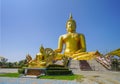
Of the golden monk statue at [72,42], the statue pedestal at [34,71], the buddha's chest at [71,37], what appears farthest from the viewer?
the buddha's chest at [71,37]

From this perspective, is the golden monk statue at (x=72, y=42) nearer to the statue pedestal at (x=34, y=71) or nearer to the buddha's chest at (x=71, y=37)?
the buddha's chest at (x=71, y=37)

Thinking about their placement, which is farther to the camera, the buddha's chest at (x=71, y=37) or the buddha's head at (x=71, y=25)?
the buddha's head at (x=71, y=25)

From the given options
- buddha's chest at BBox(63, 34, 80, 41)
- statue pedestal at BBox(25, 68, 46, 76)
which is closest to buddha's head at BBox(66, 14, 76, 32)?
buddha's chest at BBox(63, 34, 80, 41)

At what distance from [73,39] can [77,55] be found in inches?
108

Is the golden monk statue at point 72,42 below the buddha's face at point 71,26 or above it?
below

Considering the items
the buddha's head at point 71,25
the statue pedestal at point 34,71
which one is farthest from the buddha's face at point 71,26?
the statue pedestal at point 34,71

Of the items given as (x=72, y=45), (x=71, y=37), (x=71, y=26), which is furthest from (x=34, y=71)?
(x=71, y=26)

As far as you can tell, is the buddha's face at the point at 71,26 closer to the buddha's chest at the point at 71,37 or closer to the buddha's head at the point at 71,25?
the buddha's head at the point at 71,25

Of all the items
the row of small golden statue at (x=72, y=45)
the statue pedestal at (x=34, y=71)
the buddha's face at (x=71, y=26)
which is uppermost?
the buddha's face at (x=71, y=26)

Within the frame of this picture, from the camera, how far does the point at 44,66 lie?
546 inches

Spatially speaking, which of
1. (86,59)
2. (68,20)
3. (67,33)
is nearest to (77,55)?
(86,59)

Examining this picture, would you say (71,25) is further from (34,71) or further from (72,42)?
(34,71)

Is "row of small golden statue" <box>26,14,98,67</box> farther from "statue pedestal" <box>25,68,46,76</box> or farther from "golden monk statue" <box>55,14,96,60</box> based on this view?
"statue pedestal" <box>25,68,46,76</box>

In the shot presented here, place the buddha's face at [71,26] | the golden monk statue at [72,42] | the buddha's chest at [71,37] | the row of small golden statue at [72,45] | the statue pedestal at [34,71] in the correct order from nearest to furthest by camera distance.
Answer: the statue pedestal at [34,71] → the row of small golden statue at [72,45] → the golden monk statue at [72,42] → the buddha's chest at [71,37] → the buddha's face at [71,26]
